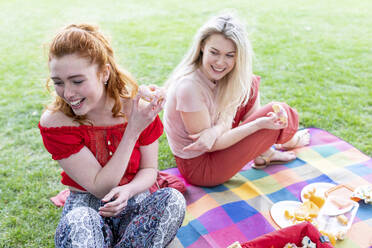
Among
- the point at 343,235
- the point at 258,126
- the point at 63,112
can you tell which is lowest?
the point at 343,235

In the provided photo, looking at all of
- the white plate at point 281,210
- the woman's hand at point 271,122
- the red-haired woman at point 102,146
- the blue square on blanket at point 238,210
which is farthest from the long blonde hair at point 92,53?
the white plate at point 281,210

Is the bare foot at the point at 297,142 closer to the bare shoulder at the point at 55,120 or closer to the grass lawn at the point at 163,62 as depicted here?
the grass lawn at the point at 163,62

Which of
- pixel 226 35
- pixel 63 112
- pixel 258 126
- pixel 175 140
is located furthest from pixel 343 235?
pixel 63 112

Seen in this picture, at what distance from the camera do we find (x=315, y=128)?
11.6ft

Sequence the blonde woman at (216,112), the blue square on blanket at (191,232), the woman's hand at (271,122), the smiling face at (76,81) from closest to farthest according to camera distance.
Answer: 1. the smiling face at (76,81)
2. the blue square on blanket at (191,232)
3. the blonde woman at (216,112)
4. the woman's hand at (271,122)

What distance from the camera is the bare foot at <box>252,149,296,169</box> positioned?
2996 mm

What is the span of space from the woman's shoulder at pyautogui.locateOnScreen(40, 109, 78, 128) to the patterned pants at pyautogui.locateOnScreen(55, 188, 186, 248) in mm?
462

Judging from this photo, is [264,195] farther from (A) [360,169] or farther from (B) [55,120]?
(B) [55,120]

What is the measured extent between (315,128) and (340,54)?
2.51 metres

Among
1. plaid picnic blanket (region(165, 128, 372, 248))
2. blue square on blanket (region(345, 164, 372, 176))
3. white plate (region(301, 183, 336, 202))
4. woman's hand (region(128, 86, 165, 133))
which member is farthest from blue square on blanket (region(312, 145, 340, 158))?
woman's hand (region(128, 86, 165, 133))

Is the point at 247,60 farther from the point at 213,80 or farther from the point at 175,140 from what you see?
the point at 175,140

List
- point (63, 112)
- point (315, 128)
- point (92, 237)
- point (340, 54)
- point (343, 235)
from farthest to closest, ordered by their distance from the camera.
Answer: point (340, 54) < point (315, 128) < point (343, 235) < point (63, 112) < point (92, 237)

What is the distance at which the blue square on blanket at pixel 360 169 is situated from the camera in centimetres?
286

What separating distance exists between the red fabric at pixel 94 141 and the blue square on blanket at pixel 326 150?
69.4 inches
